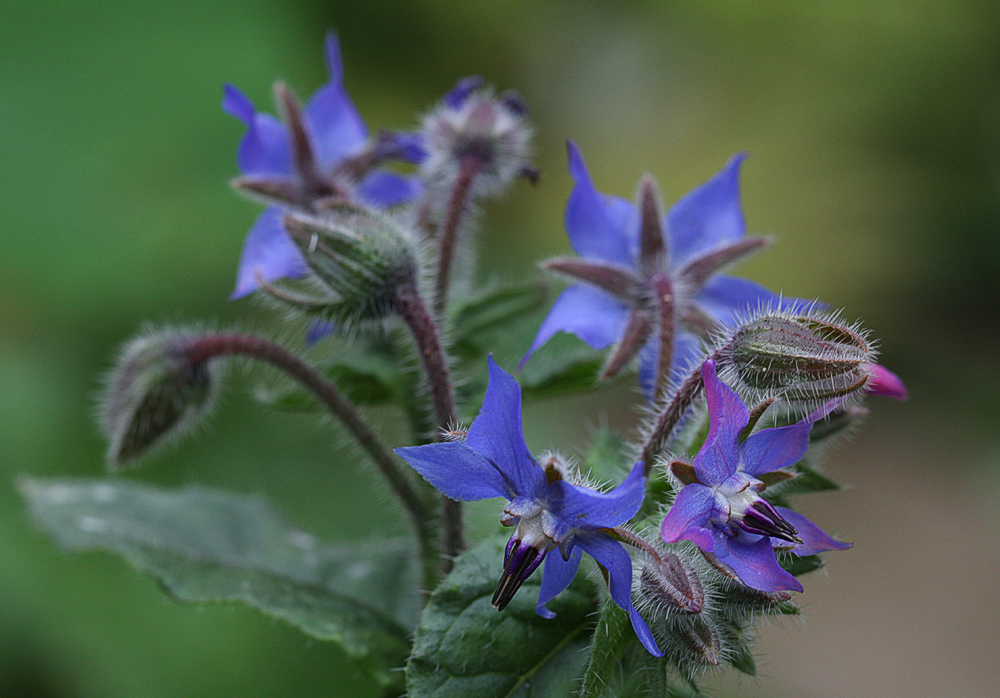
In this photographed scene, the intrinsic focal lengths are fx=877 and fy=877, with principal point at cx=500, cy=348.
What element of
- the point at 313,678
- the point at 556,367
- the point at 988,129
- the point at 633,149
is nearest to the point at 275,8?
the point at 633,149

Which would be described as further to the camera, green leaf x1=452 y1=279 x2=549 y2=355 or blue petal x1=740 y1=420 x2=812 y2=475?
green leaf x1=452 y1=279 x2=549 y2=355

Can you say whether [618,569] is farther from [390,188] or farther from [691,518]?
[390,188]

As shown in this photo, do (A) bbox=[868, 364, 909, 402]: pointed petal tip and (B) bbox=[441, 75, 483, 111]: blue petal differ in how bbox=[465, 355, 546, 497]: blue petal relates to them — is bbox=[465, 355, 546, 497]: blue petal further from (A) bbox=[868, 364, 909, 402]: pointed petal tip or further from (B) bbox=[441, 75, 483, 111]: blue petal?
(B) bbox=[441, 75, 483, 111]: blue petal

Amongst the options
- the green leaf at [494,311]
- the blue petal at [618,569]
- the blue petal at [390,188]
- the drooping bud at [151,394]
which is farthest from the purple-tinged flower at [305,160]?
the blue petal at [618,569]

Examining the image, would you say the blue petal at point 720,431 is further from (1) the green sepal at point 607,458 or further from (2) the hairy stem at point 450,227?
(2) the hairy stem at point 450,227

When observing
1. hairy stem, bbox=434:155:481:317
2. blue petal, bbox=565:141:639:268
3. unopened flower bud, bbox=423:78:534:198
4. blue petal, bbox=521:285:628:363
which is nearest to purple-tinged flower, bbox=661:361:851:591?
blue petal, bbox=521:285:628:363

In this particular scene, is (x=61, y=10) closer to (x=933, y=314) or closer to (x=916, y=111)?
(x=916, y=111)
